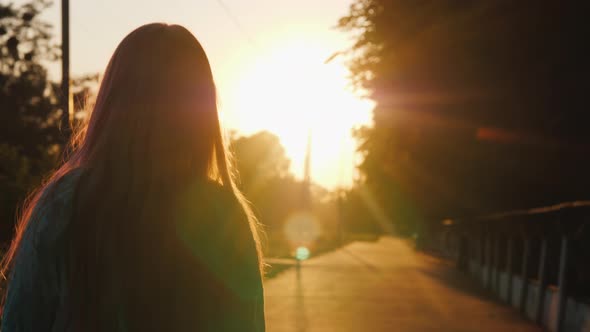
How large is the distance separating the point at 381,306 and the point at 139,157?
1259 cm

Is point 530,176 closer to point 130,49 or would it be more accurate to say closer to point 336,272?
point 336,272

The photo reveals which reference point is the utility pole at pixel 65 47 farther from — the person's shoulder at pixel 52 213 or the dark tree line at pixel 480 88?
the person's shoulder at pixel 52 213

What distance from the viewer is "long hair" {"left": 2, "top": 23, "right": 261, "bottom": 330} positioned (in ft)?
5.00

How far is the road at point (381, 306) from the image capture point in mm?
→ 11016

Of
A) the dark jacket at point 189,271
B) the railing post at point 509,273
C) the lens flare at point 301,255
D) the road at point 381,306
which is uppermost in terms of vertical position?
the dark jacket at point 189,271

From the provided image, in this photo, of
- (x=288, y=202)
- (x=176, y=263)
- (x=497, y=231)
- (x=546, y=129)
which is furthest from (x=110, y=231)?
(x=288, y=202)

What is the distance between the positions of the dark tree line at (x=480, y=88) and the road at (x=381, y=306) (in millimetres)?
2849

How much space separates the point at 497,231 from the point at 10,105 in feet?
93.6

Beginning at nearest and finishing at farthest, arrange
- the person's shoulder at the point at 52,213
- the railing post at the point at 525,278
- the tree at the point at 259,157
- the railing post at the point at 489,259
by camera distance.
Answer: the person's shoulder at the point at 52,213
the railing post at the point at 525,278
the railing post at the point at 489,259
the tree at the point at 259,157

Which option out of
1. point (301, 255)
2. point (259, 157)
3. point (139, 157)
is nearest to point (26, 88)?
point (301, 255)

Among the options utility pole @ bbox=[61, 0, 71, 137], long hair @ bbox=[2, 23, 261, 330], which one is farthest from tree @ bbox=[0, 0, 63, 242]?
long hair @ bbox=[2, 23, 261, 330]

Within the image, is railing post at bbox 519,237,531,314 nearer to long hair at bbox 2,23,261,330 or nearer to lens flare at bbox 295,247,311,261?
long hair at bbox 2,23,261,330

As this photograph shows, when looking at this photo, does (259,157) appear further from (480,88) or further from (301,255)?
(480,88)

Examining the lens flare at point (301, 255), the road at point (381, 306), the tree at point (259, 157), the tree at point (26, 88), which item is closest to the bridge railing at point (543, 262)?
the road at point (381, 306)
